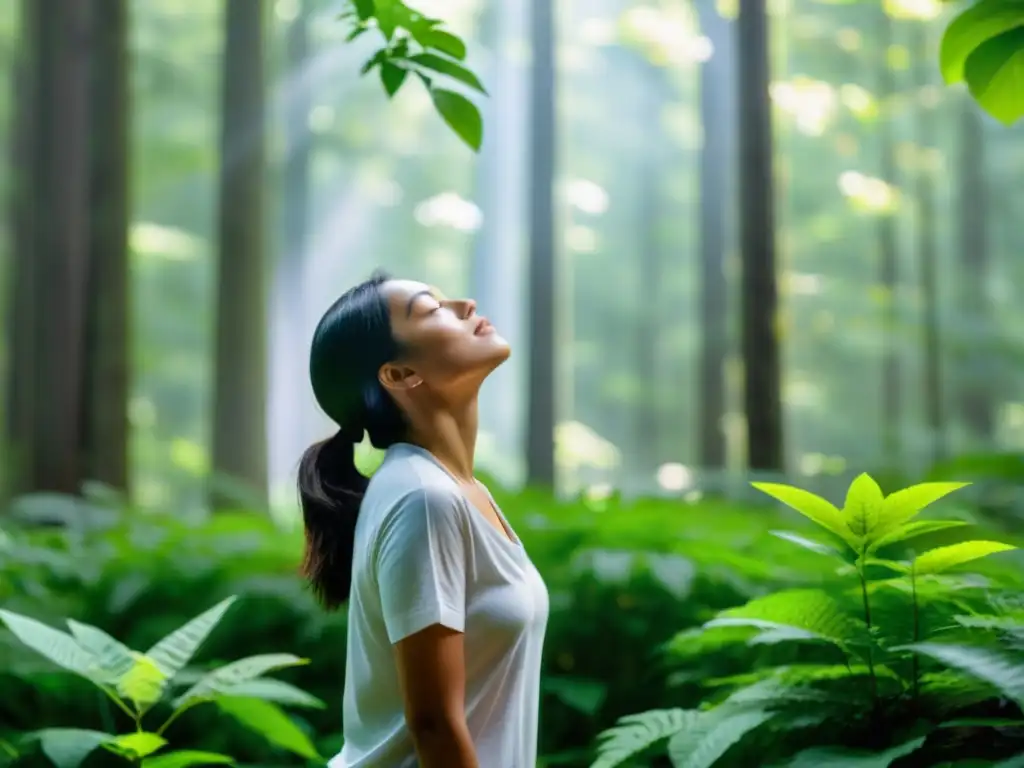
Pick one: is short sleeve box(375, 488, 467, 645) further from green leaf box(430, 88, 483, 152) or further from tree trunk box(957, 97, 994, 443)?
tree trunk box(957, 97, 994, 443)

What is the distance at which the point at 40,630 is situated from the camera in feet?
7.88

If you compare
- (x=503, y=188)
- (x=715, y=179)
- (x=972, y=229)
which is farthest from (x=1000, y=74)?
(x=503, y=188)

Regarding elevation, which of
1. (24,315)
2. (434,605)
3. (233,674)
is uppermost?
(24,315)

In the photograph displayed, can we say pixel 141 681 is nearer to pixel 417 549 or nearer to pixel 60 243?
pixel 417 549

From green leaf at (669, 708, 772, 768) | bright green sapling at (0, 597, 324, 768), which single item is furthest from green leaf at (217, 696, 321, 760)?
green leaf at (669, 708, 772, 768)

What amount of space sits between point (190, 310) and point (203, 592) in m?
18.0

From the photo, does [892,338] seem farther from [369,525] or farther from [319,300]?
[369,525]

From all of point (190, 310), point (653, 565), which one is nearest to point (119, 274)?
point (653, 565)

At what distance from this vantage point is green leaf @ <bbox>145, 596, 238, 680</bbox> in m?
2.48

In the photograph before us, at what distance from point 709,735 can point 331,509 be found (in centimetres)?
90

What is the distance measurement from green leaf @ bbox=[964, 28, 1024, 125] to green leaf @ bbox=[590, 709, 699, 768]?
145cm

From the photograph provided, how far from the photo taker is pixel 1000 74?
81.2 inches

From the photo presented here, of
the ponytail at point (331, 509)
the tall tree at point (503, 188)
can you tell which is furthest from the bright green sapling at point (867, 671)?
the tall tree at point (503, 188)

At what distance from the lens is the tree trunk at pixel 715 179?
12.5 meters
